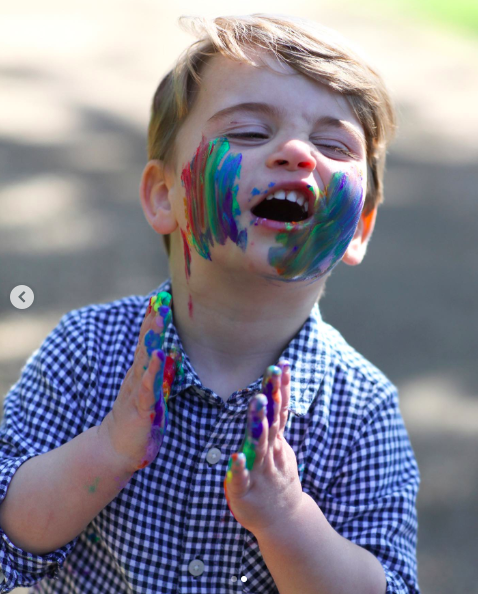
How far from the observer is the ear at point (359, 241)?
6.60 ft

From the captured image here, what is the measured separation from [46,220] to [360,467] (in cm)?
269

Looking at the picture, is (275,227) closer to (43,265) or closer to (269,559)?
(269,559)

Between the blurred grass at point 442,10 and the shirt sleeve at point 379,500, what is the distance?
6139mm

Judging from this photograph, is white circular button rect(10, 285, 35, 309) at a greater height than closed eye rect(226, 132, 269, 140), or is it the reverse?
white circular button rect(10, 285, 35, 309)

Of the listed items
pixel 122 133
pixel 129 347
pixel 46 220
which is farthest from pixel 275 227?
pixel 122 133

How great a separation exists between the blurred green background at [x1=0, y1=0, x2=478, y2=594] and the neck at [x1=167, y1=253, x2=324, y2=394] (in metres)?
1.30

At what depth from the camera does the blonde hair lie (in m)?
1.81

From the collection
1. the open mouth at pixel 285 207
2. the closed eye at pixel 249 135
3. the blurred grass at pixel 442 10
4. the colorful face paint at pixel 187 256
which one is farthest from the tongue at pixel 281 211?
the blurred grass at pixel 442 10

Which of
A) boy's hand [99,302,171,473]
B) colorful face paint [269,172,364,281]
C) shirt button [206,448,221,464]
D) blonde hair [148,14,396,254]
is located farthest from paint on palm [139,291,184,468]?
blonde hair [148,14,396,254]

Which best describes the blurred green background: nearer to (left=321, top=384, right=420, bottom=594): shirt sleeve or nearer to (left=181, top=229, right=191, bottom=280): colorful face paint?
(left=321, top=384, right=420, bottom=594): shirt sleeve

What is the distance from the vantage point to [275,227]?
1.68 metres

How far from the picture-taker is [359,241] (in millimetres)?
2057

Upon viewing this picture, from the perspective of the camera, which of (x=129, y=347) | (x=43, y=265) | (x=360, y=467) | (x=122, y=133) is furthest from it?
(x=122, y=133)

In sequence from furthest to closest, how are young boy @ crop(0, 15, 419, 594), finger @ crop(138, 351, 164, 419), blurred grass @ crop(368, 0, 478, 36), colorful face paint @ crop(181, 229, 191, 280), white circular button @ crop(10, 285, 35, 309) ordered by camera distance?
blurred grass @ crop(368, 0, 478, 36), white circular button @ crop(10, 285, 35, 309), colorful face paint @ crop(181, 229, 191, 280), young boy @ crop(0, 15, 419, 594), finger @ crop(138, 351, 164, 419)
